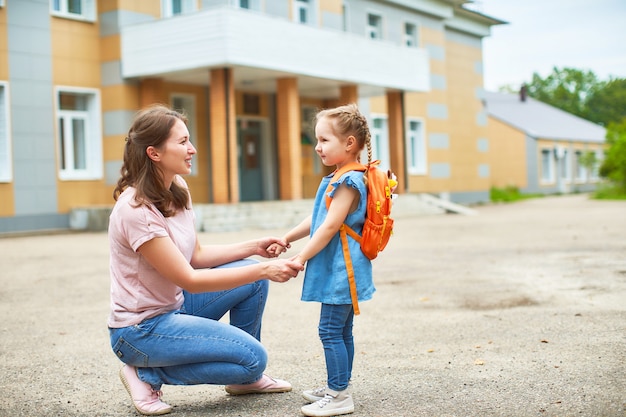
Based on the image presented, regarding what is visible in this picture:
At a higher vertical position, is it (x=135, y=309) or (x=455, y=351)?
(x=135, y=309)

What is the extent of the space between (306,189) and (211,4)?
278 inches

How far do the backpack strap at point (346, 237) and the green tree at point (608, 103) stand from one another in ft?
242

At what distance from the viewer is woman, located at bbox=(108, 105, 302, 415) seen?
3.40 metres

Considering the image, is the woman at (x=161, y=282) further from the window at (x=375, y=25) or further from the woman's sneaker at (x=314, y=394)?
the window at (x=375, y=25)

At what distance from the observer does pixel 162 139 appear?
350cm

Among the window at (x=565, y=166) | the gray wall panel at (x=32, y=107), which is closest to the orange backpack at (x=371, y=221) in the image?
the gray wall panel at (x=32, y=107)

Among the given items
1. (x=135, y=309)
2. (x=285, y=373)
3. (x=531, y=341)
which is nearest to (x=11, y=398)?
(x=135, y=309)

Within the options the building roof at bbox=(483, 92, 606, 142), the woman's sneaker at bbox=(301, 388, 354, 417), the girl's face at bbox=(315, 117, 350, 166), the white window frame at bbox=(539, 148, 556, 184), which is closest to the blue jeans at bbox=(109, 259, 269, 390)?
the woman's sneaker at bbox=(301, 388, 354, 417)

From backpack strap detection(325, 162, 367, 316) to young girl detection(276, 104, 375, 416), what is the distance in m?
0.02

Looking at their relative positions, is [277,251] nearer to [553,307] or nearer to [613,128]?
[553,307]

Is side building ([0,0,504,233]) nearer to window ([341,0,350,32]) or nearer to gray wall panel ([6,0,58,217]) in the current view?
gray wall panel ([6,0,58,217])

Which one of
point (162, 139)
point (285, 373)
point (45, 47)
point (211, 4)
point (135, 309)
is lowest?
point (285, 373)

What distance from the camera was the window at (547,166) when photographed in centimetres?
4391

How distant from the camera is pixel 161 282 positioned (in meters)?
3.50
